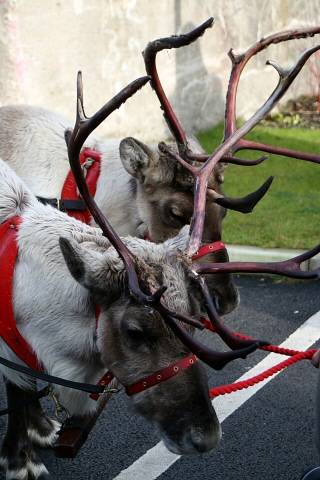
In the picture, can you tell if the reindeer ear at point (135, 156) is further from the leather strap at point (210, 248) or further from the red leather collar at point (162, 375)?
the red leather collar at point (162, 375)

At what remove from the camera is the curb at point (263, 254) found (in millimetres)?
7449

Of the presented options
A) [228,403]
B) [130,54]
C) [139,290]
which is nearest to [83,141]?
[139,290]

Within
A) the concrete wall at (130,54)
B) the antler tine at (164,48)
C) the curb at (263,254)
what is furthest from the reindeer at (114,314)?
the concrete wall at (130,54)

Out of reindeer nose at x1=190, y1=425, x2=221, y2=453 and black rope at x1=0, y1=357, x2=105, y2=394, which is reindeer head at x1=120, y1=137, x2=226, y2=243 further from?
reindeer nose at x1=190, y1=425, x2=221, y2=453

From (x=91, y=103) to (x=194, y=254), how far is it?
6343 millimetres

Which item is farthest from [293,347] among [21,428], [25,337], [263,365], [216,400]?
[25,337]

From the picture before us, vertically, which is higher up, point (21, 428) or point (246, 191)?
point (21, 428)

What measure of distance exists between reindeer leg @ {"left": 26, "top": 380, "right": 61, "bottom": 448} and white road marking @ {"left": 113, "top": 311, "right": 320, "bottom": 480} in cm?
49

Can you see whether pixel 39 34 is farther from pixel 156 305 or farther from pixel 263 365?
pixel 156 305

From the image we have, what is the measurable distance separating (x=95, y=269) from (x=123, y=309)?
0.19 metres

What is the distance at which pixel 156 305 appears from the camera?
3248 millimetres

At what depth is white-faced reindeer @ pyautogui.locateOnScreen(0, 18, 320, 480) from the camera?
3.41 meters

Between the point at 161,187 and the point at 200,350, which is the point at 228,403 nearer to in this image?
the point at 161,187

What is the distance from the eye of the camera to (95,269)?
3.49 meters
